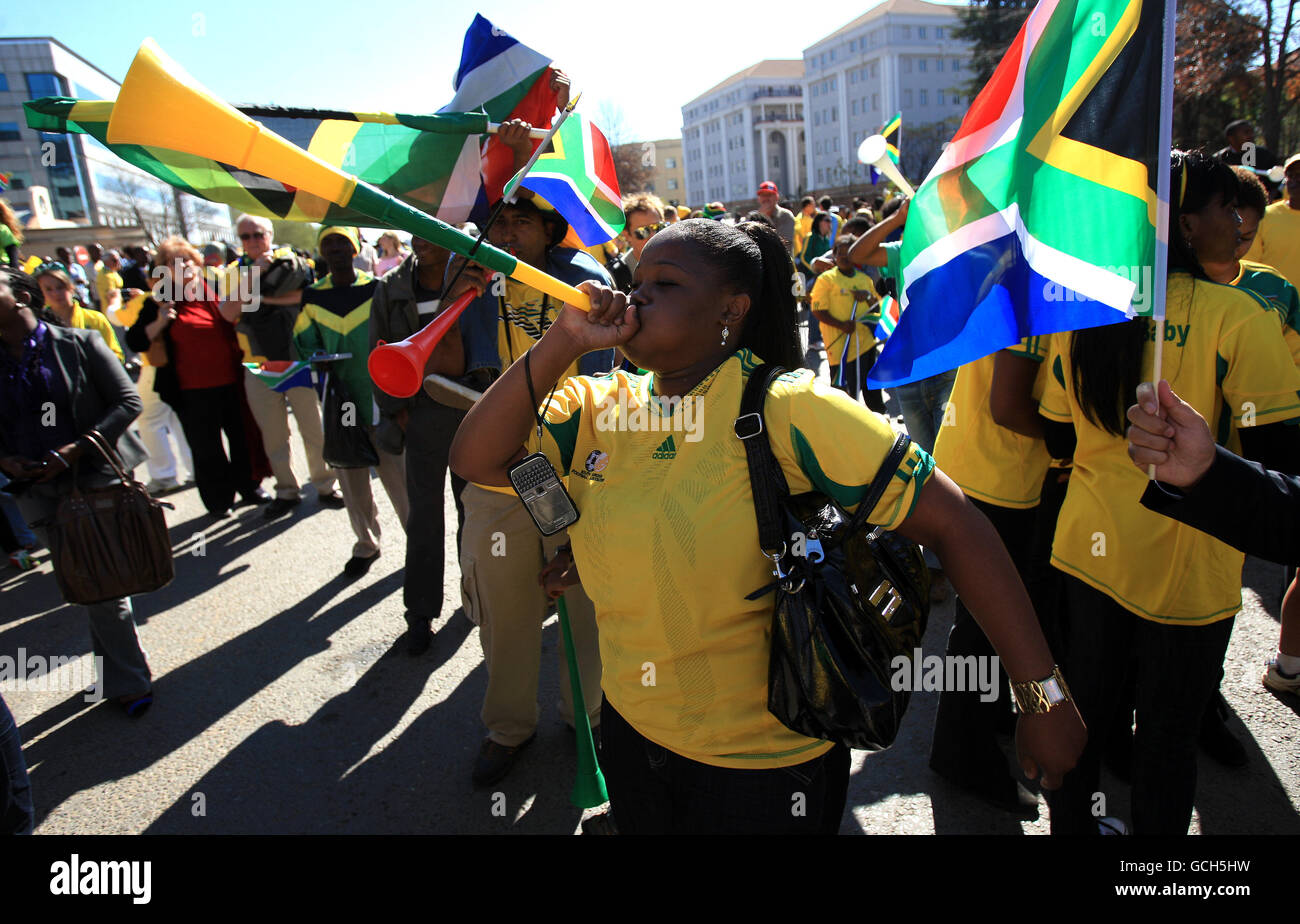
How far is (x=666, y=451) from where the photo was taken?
5.20 ft

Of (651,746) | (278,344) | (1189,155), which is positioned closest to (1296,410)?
(1189,155)

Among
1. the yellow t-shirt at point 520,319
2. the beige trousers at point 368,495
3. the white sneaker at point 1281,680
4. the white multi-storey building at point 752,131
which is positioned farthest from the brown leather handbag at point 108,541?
the white multi-storey building at point 752,131

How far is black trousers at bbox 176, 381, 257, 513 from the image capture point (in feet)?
20.9

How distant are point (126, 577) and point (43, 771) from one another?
2.98 ft

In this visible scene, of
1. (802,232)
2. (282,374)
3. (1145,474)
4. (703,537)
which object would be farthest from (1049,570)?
A: (802,232)

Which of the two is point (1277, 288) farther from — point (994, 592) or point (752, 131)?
point (752, 131)

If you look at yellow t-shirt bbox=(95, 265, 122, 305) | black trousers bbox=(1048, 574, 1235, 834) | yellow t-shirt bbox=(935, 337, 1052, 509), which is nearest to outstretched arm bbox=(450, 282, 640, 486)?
black trousers bbox=(1048, 574, 1235, 834)

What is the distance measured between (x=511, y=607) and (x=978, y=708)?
72.9 inches

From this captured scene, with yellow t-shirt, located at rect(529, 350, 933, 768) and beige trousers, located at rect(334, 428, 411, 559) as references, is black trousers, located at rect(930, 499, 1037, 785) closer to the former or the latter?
yellow t-shirt, located at rect(529, 350, 933, 768)

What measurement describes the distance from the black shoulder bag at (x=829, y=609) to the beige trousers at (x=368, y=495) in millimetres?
3953

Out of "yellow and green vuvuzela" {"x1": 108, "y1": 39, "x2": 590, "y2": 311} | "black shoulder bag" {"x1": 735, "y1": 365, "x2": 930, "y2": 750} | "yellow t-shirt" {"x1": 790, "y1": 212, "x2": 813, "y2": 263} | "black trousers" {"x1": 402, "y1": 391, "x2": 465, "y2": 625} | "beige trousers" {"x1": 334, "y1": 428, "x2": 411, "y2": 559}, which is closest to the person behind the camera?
"yellow and green vuvuzela" {"x1": 108, "y1": 39, "x2": 590, "y2": 311}

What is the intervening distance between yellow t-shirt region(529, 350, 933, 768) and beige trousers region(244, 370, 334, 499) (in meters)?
5.55

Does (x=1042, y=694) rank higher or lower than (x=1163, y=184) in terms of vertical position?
lower

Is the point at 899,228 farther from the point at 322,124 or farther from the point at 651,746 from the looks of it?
the point at 651,746
